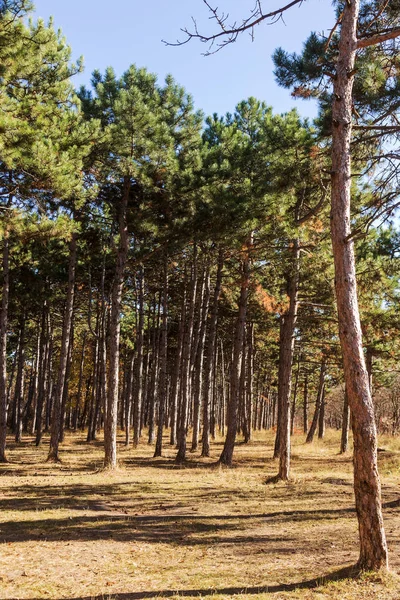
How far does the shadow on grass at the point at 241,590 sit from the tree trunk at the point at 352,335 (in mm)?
291

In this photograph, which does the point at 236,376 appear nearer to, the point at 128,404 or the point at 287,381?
the point at 287,381

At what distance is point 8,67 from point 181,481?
11.0m

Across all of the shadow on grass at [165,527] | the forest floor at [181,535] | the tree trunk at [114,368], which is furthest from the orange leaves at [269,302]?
the shadow on grass at [165,527]

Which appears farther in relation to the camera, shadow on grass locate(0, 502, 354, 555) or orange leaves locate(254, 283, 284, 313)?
Result: orange leaves locate(254, 283, 284, 313)

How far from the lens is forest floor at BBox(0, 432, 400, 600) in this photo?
564 centimetres

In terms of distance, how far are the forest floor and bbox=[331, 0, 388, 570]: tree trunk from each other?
0.57 metres

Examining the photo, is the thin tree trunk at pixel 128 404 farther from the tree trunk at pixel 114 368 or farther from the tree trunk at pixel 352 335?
the tree trunk at pixel 352 335

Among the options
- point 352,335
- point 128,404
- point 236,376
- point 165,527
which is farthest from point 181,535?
point 128,404

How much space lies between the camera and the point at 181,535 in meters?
8.23

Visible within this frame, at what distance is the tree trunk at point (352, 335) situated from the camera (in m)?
5.71

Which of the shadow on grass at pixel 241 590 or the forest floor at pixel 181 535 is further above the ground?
the shadow on grass at pixel 241 590

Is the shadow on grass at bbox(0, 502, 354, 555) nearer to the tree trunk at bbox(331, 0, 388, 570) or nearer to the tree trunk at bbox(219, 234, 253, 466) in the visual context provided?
the tree trunk at bbox(331, 0, 388, 570)

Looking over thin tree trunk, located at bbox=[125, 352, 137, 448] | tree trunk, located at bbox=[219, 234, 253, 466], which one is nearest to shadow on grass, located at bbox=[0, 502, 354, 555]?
tree trunk, located at bbox=[219, 234, 253, 466]

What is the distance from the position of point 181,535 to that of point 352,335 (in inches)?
184
